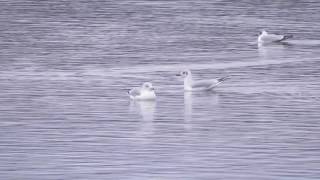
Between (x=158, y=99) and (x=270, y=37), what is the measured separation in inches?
568

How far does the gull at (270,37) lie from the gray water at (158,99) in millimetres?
254

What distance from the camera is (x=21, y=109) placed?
30.5 m

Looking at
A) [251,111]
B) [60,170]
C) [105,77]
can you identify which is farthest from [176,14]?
A: [60,170]

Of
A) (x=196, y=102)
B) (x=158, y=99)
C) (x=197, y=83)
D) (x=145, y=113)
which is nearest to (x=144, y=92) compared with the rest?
(x=158, y=99)

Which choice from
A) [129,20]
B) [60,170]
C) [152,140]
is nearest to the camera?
[60,170]

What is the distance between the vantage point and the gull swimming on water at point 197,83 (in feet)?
111

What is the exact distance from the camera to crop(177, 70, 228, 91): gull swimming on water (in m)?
33.7

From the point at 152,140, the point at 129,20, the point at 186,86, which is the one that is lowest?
the point at 152,140

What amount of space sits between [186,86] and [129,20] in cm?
2144

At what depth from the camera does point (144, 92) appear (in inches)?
1257

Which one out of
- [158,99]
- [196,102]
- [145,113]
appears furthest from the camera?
[158,99]

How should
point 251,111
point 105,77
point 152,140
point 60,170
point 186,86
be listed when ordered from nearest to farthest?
point 60,170 < point 152,140 < point 251,111 < point 186,86 < point 105,77

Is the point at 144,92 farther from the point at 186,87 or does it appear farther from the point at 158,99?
the point at 186,87

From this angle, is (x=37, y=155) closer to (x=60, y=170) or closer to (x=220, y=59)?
(x=60, y=170)
